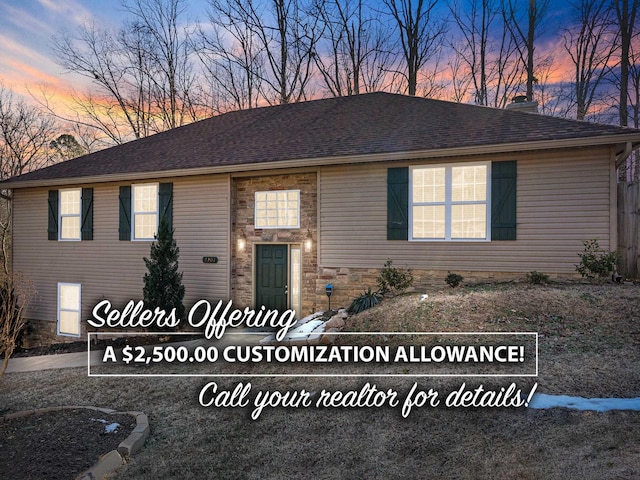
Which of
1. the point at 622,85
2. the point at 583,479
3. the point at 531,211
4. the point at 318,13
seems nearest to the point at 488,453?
the point at 583,479

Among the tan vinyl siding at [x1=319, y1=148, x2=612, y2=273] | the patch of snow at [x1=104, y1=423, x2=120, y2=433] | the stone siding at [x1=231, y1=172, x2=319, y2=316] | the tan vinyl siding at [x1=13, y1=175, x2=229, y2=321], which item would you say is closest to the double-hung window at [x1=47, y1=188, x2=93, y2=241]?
the tan vinyl siding at [x1=13, y1=175, x2=229, y2=321]

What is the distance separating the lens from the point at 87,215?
454 inches

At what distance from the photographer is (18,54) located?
582 inches

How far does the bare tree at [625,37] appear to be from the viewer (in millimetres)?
15750

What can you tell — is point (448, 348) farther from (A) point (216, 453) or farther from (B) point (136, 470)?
(B) point (136, 470)

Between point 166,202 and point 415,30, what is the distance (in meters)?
14.4

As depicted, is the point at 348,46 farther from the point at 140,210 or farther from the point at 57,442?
the point at 57,442

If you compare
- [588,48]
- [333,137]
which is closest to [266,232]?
[333,137]

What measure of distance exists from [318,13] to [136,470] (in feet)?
A: 66.6

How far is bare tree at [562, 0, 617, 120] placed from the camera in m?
17.0

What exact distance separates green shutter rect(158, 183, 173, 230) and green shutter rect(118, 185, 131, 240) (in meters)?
1.03

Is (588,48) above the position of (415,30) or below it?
below

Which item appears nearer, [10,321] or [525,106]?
[10,321]

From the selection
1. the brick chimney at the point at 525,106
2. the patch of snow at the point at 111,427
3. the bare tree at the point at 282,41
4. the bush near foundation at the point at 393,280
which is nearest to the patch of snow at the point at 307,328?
the bush near foundation at the point at 393,280
